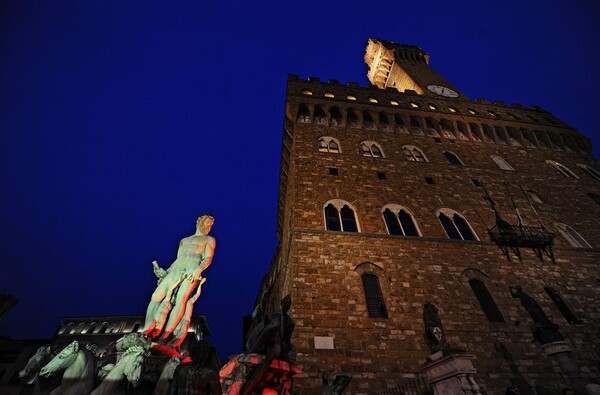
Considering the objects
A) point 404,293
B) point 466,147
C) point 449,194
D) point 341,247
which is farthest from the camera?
point 466,147

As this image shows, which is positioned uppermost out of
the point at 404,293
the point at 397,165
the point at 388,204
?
the point at 397,165

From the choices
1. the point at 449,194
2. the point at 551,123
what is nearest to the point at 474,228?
the point at 449,194

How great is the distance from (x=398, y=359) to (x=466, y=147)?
12646mm

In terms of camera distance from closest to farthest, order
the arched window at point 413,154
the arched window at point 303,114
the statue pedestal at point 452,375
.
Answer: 1. the statue pedestal at point 452,375
2. the arched window at point 413,154
3. the arched window at point 303,114

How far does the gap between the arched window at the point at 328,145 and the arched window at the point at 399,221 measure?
12.5ft

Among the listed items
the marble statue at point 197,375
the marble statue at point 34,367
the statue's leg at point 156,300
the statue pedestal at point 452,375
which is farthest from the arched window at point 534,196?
the marble statue at point 34,367

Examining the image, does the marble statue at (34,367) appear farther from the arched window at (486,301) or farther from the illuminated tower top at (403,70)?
the illuminated tower top at (403,70)

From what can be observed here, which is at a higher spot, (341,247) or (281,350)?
(341,247)

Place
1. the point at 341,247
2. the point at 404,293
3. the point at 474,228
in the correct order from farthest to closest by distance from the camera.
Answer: the point at 474,228, the point at 341,247, the point at 404,293

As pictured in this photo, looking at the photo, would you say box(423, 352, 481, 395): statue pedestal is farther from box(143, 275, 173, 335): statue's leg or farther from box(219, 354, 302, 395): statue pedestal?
box(143, 275, 173, 335): statue's leg

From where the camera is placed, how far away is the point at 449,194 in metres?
12.6

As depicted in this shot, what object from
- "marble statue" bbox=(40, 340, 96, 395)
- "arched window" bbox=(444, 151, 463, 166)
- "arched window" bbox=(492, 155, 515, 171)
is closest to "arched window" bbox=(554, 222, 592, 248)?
"arched window" bbox=(492, 155, 515, 171)

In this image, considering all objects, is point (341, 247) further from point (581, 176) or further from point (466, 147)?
point (581, 176)

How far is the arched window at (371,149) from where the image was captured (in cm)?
1388
